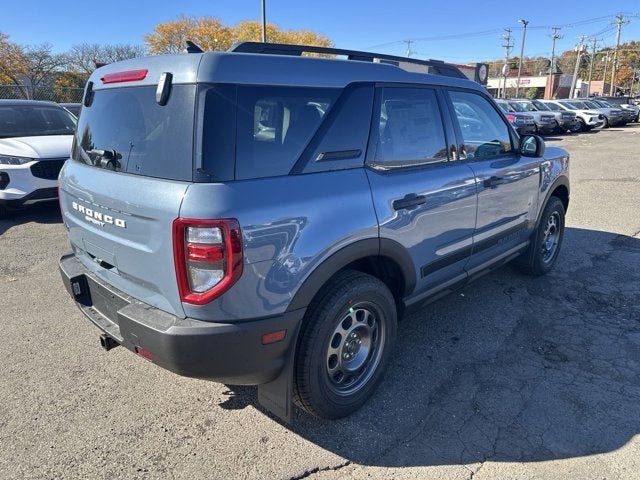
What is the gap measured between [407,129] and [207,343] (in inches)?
71.7

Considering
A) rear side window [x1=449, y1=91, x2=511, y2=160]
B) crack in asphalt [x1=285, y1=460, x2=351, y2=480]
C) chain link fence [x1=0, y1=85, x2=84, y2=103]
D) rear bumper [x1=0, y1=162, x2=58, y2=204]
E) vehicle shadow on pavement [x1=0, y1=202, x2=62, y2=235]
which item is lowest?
crack in asphalt [x1=285, y1=460, x2=351, y2=480]

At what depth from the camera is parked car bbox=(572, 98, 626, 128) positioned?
27.2 meters

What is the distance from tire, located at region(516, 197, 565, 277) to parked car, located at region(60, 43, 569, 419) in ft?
5.11

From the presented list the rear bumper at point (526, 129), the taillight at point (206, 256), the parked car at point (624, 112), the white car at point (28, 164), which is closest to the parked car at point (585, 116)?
the parked car at point (624, 112)

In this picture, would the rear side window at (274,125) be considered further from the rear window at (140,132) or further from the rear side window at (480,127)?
the rear side window at (480,127)

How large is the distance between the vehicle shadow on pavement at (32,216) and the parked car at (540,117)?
21.2 metres

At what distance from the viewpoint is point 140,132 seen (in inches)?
91.2

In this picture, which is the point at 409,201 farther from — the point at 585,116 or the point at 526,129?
the point at 585,116

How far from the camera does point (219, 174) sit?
2.00 m

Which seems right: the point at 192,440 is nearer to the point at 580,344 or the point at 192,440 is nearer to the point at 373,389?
the point at 373,389

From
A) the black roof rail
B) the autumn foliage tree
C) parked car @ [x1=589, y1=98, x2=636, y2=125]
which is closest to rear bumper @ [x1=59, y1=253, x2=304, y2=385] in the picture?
the black roof rail

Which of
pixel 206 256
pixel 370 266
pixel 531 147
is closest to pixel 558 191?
pixel 531 147

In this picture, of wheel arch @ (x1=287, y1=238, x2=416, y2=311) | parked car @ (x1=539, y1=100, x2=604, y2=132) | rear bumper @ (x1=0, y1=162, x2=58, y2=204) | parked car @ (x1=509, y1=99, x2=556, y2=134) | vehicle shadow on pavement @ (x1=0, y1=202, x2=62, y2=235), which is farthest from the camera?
parked car @ (x1=539, y1=100, x2=604, y2=132)

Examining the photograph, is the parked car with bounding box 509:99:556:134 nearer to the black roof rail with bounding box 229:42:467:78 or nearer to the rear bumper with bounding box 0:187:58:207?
the black roof rail with bounding box 229:42:467:78
